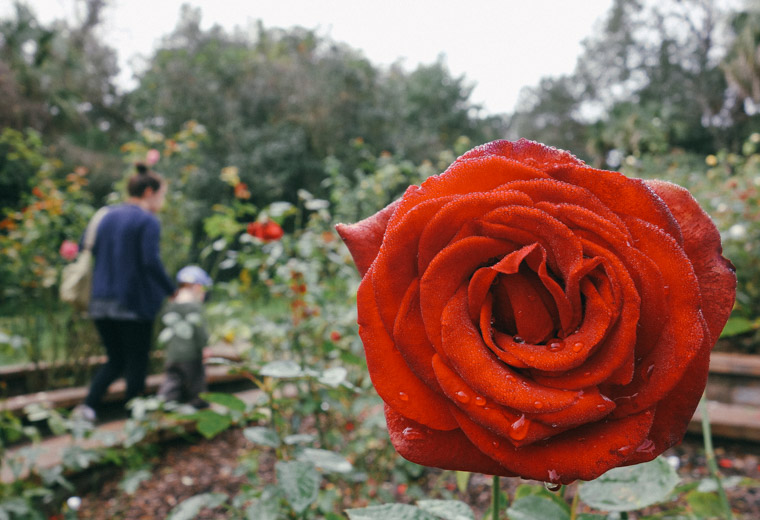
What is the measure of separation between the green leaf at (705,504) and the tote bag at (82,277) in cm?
310

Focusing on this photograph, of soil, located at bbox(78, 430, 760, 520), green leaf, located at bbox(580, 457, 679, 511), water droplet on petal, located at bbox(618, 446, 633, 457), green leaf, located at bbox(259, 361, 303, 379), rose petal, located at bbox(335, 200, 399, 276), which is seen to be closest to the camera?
water droplet on petal, located at bbox(618, 446, 633, 457)

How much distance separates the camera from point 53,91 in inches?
357

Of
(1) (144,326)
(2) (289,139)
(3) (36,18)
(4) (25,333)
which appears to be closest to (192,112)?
(2) (289,139)

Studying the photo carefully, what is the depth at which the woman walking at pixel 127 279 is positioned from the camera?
9.12ft

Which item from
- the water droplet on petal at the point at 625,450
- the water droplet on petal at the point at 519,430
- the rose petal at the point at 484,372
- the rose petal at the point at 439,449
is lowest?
the rose petal at the point at 439,449

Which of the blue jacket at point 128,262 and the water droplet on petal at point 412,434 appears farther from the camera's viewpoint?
the blue jacket at point 128,262

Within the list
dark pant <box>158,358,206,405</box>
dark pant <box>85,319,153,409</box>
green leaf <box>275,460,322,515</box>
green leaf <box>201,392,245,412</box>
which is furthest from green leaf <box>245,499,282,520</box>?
dark pant <box>85,319,153,409</box>

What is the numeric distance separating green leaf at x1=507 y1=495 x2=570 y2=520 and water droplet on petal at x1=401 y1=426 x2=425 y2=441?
23cm

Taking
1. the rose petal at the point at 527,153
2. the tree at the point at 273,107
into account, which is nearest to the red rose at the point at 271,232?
the rose petal at the point at 527,153

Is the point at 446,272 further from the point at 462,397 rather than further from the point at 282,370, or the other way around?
the point at 282,370

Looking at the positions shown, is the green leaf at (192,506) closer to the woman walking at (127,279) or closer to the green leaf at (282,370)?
the green leaf at (282,370)

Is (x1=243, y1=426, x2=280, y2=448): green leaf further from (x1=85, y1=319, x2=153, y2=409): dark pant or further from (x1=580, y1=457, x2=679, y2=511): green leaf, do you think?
(x1=85, y1=319, x2=153, y2=409): dark pant

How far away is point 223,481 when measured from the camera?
2.28 m

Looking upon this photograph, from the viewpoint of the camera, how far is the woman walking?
2.78 meters
